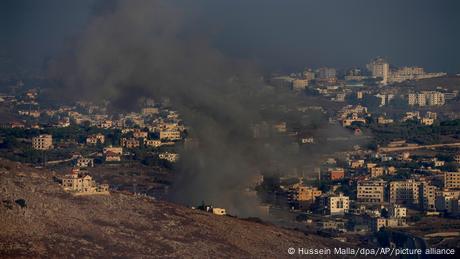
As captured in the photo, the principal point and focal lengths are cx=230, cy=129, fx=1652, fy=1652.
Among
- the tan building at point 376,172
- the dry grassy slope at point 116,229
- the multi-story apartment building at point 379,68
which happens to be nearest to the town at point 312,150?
the tan building at point 376,172

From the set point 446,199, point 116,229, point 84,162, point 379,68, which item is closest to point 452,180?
point 446,199

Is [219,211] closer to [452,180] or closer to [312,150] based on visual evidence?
[452,180]

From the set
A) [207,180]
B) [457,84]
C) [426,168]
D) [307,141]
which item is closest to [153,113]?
[307,141]

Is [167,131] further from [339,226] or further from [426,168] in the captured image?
[339,226]

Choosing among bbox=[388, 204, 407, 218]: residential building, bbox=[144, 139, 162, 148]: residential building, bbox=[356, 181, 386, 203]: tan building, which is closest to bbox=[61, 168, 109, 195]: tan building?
bbox=[388, 204, 407, 218]: residential building

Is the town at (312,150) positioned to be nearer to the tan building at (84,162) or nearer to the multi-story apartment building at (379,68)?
the tan building at (84,162)

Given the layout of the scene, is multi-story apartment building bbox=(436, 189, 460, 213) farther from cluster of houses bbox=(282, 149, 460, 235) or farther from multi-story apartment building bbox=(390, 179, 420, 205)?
multi-story apartment building bbox=(390, 179, 420, 205)
